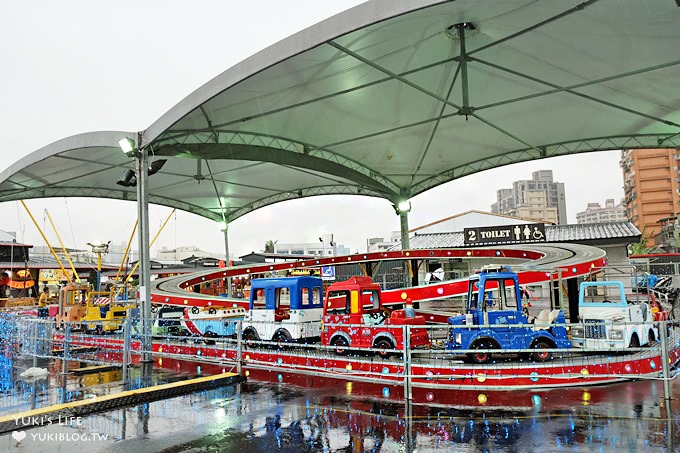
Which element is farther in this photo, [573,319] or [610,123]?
[610,123]

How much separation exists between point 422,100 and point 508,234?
1830cm

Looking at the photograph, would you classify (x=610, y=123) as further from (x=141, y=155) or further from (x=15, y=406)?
(x=15, y=406)

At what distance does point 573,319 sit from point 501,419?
301 inches

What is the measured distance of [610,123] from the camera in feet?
70.7

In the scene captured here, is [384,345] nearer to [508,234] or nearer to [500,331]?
[500,331]

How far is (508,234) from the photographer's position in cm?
3497

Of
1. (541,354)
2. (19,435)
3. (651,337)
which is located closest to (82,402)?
(19,435)

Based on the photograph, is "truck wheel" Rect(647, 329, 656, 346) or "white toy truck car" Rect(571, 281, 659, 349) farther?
"truck wheel" Rect(647, 329, 656, 346)

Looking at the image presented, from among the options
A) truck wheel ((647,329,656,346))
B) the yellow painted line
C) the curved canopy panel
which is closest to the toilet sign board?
the curved canopy panel

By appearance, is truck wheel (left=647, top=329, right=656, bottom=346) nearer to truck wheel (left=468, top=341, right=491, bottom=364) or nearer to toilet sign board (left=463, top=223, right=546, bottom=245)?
truck wheel (left=468, top=341, right=491, bottom=364)

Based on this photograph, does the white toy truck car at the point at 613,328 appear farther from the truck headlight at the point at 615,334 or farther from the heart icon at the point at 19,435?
the heart icon at the point at 19,435

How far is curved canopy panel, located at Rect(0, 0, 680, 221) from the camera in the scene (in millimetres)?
13578

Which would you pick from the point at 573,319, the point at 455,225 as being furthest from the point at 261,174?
the point at 455,225

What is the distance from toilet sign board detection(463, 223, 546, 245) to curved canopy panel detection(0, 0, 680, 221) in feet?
24.0
